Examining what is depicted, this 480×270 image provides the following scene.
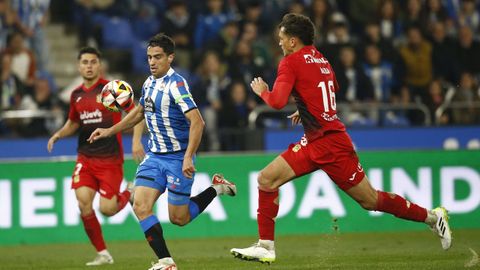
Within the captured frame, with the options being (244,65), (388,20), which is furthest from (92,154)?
(388,20)

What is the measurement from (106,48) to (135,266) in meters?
10.2

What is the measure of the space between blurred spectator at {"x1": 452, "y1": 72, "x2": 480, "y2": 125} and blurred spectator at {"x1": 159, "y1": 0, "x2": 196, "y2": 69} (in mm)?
5136

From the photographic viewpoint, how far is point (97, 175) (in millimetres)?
13398

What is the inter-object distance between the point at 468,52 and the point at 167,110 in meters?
11.7

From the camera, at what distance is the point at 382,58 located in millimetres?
20766

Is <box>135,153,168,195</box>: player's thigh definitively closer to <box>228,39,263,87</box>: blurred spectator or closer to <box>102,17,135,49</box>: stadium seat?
<box>228,39,263,87</box>: blurred spectator

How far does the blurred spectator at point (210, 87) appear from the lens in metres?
19.1

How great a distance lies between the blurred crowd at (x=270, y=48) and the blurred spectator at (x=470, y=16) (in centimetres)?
2

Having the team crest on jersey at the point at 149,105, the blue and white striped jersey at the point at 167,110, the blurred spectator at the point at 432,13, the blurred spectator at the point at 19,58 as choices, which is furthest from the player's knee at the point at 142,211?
the blurred spectator at the point at 432,13

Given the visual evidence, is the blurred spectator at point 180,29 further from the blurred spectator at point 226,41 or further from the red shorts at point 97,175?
the red shorts at point 97,175

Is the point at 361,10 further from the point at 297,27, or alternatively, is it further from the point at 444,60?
the point at 297,27

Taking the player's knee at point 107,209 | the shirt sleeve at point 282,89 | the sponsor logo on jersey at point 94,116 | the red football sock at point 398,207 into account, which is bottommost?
the player's knee at point 107,209

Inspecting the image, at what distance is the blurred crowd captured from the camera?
63.7 ft

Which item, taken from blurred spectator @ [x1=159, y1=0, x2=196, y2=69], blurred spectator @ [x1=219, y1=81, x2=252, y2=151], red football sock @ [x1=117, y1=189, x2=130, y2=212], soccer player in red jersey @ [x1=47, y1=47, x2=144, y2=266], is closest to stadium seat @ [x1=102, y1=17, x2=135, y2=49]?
blurred spectator @ [x1=159, y1=0, x2=196, y2=69]
